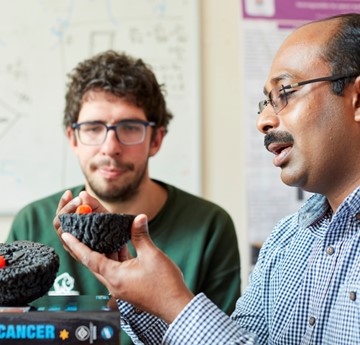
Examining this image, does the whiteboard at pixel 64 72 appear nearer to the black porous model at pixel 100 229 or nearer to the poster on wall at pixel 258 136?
the poster on wall at pixel 258 136

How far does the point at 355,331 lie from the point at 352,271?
110 mm

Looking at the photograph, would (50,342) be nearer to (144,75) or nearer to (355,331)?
(355,331)

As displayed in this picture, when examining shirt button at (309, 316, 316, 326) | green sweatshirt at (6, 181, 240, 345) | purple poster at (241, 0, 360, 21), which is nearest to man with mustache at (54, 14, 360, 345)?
shirt button at (309, 316, 316, 326)

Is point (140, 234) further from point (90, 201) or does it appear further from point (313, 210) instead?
point (313, 210)

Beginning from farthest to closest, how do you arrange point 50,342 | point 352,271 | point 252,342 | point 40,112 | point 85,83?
point 40,112 < point 85,83 < point 352,271 < point 252,342 < point 50,342

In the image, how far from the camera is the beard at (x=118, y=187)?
5.27 ft

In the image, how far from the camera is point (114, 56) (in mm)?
1818

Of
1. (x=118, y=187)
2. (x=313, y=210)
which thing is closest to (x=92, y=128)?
(x=118, y=187)

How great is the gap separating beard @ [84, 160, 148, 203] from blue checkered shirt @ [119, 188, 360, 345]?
1.67 ft

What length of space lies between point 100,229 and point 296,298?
466mm

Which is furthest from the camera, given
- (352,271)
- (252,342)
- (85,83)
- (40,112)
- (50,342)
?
(40,112)

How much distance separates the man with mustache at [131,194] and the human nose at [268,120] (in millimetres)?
599

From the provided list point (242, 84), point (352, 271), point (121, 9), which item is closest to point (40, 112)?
point (121, 9)

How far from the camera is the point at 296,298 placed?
109 cm
